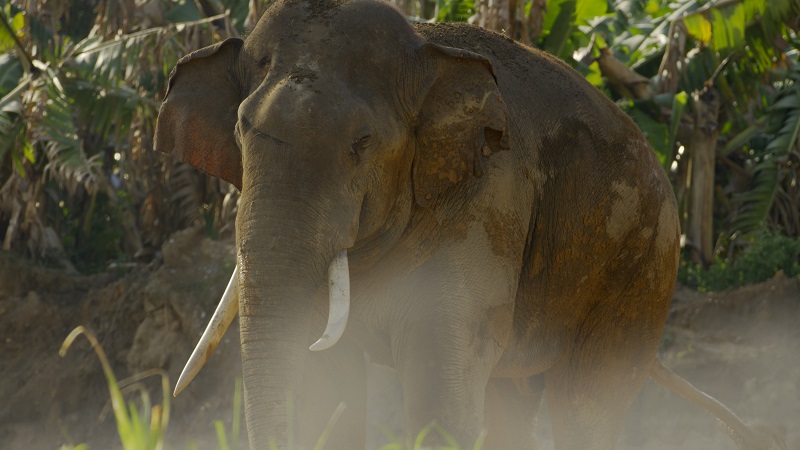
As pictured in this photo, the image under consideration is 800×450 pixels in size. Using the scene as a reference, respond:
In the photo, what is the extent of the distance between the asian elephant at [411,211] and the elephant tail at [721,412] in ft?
2.07

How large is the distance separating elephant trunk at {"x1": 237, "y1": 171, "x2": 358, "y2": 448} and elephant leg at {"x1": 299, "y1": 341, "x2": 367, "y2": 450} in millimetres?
945

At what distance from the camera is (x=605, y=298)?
637 cm

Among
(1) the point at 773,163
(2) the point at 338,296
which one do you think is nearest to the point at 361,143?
(2) the point at 338,296

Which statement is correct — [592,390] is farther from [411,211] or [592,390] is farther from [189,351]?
[189,351]

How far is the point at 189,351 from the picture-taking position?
1068 centimetres

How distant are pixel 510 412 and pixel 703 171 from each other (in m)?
6.86

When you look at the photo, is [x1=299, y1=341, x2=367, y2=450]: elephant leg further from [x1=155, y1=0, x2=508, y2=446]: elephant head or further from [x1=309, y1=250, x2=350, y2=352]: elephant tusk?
[x1=309, y1=250, x2=350, y2=352]: elephant tusk

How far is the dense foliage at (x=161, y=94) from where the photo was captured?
1151 cm

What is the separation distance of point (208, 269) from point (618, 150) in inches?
222

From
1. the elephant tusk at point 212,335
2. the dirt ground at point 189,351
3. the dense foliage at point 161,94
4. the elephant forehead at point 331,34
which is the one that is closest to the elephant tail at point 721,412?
the dirt ground at point 189,351

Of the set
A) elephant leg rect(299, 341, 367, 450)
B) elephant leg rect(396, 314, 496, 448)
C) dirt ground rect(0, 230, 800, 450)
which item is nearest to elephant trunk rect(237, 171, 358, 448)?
elephant leg rect(396, 314, 496, 448)

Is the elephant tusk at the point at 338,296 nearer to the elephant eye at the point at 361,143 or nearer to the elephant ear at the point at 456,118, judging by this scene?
the elephant eye at the point at 361,143

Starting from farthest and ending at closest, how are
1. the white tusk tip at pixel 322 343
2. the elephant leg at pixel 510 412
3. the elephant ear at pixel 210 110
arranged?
the elephant leg at pixel 510 412 < the elephant ear at pixel 210 110 < the white tusk tip at pixel 322 343

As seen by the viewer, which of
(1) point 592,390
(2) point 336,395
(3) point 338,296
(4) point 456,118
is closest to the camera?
(3) point 338,296
